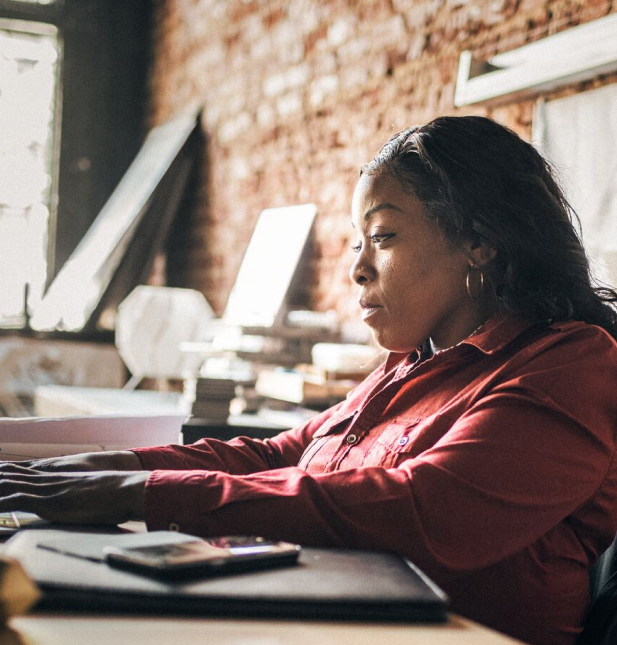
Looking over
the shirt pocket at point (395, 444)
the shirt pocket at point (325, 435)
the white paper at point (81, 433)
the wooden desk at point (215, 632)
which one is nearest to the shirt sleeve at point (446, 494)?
the shirt pocket at point (395, 444)

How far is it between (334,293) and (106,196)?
3.18 m

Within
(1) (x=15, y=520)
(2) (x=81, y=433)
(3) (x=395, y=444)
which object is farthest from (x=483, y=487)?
(2) (x=81, y=433)

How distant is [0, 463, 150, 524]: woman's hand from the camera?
104 centimetres

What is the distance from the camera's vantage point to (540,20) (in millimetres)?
2605

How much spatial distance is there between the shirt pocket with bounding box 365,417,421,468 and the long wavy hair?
253 mm

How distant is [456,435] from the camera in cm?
107

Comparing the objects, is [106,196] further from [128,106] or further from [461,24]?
[461,24]

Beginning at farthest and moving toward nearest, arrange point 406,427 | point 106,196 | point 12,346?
1. point 106,196
2. point 12,346
3. point 406,427

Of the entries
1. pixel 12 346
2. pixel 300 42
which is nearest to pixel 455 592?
pixel 300 42

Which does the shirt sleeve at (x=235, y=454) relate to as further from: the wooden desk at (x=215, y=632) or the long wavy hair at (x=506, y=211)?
the wooden desk at (x=215, y=632)

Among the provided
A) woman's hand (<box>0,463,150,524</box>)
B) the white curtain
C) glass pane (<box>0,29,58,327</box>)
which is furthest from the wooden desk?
glass pane (<box>0,29,58,327</box>)

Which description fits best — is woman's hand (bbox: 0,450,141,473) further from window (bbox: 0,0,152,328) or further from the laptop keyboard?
window (bbox: 0,0,152,328)

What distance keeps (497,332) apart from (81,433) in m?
0.91

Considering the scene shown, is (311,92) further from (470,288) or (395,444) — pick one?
(395,444)
